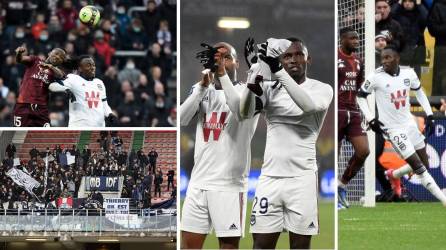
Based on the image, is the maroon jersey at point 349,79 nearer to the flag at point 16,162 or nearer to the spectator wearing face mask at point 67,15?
the flag at point 16,162

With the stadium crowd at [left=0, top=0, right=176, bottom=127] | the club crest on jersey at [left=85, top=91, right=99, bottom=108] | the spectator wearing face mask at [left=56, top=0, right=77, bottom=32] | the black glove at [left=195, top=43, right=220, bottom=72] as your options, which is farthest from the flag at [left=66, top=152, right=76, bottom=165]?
the spectator wearing face mask at [left=56, top=0, right=77, bottom=32]

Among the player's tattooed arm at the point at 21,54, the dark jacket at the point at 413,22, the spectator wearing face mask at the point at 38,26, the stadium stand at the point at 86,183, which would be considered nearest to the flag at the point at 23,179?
the stadium stand at the point at 86,183

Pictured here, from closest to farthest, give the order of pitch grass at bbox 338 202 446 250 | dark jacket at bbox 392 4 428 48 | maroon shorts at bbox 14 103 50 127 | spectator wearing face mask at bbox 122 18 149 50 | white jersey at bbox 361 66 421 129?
1. pitch grass at bbox 338 202 446 250
2. maroon shorts at bbox 14 103 50 127
3. white jersey at bbox 361 66 421 129
4. dark jacket at bbox 392 4 428 48
5. spectator wearing face mask at bbox 122 18 149 50

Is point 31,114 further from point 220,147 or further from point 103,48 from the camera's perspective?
point 103,48

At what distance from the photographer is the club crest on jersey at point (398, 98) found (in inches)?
358

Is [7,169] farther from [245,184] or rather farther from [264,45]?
[264,45]

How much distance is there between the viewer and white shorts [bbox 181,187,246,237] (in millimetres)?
4969

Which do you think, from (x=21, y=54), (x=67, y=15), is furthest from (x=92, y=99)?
(x=67, y=15)

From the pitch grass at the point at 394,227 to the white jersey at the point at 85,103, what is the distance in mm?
1973

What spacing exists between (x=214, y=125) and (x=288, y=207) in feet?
2.24

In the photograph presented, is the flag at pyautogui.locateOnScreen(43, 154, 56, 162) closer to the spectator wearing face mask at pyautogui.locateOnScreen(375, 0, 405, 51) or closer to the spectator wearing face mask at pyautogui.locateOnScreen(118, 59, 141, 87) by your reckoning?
the spectator wearing face mask at pyautogui.locateOnScreen(375, 0, 405, 51)

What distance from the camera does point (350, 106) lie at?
8.77 metres

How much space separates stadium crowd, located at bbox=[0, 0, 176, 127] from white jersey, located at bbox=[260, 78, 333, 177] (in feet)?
32.2

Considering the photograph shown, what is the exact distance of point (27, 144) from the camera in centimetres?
511
